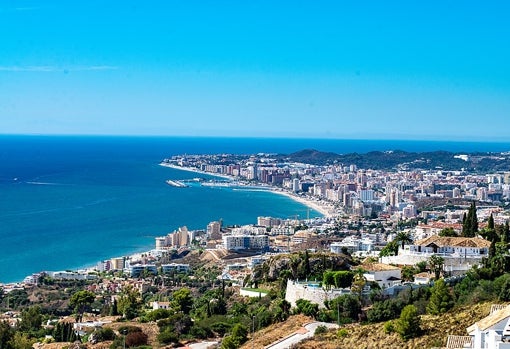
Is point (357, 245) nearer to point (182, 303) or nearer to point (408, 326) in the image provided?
point (182, 303)

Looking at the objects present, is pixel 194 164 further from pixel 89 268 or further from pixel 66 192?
pixel 89 268

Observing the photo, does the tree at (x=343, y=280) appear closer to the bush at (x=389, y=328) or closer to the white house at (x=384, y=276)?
the white house at (x=384, y=276)

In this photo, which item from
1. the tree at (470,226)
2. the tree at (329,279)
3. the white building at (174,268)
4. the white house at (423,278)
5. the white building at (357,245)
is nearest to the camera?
the white house at (423,278)

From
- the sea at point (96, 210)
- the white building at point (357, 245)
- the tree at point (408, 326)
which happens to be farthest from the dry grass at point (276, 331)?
the sea at point (96, 210)

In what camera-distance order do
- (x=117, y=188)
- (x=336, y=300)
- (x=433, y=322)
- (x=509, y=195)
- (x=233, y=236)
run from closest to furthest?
(x=433, y=322)
(x=336, y=300)
(x=233, y=236)
(x=509, y=195)
(x=117, y=188)

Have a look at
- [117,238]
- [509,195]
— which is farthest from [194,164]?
[117,238]

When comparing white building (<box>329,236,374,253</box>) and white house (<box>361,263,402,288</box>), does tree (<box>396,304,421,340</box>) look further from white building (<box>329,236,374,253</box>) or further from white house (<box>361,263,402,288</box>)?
white building (<box>329,236,374,253</box>)
